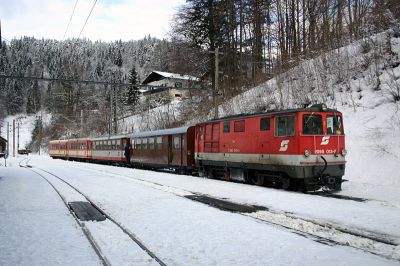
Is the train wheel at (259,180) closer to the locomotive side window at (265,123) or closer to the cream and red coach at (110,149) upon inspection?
the locomotive side window at (265,123)

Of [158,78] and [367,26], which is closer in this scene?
[367,26]

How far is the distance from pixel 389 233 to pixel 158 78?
74.7 metres

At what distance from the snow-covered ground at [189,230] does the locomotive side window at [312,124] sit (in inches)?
101

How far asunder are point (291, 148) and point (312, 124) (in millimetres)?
1148

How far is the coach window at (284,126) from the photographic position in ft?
50.0

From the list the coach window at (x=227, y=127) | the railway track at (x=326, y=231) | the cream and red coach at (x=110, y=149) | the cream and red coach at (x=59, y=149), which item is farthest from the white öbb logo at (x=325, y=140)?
the cream and red coach at (x=59, y=149)

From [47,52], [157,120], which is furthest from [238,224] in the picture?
[47,52]

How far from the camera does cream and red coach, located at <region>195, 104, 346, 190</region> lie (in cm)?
1480

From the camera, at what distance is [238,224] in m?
9.10

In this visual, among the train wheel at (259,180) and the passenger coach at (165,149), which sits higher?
the passenger coach at (165,149)

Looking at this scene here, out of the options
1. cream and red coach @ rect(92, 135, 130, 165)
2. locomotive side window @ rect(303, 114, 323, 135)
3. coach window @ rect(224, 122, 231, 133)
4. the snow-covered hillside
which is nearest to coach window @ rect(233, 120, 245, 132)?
coach window @ rect(224, 122, 231, 133)

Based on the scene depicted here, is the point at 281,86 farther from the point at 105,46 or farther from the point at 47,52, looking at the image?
the point at 105,46

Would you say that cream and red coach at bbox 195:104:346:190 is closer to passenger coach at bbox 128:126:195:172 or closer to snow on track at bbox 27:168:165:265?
passenger coach at bbox 128:126:195:172

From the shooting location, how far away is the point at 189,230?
8.55 metres
